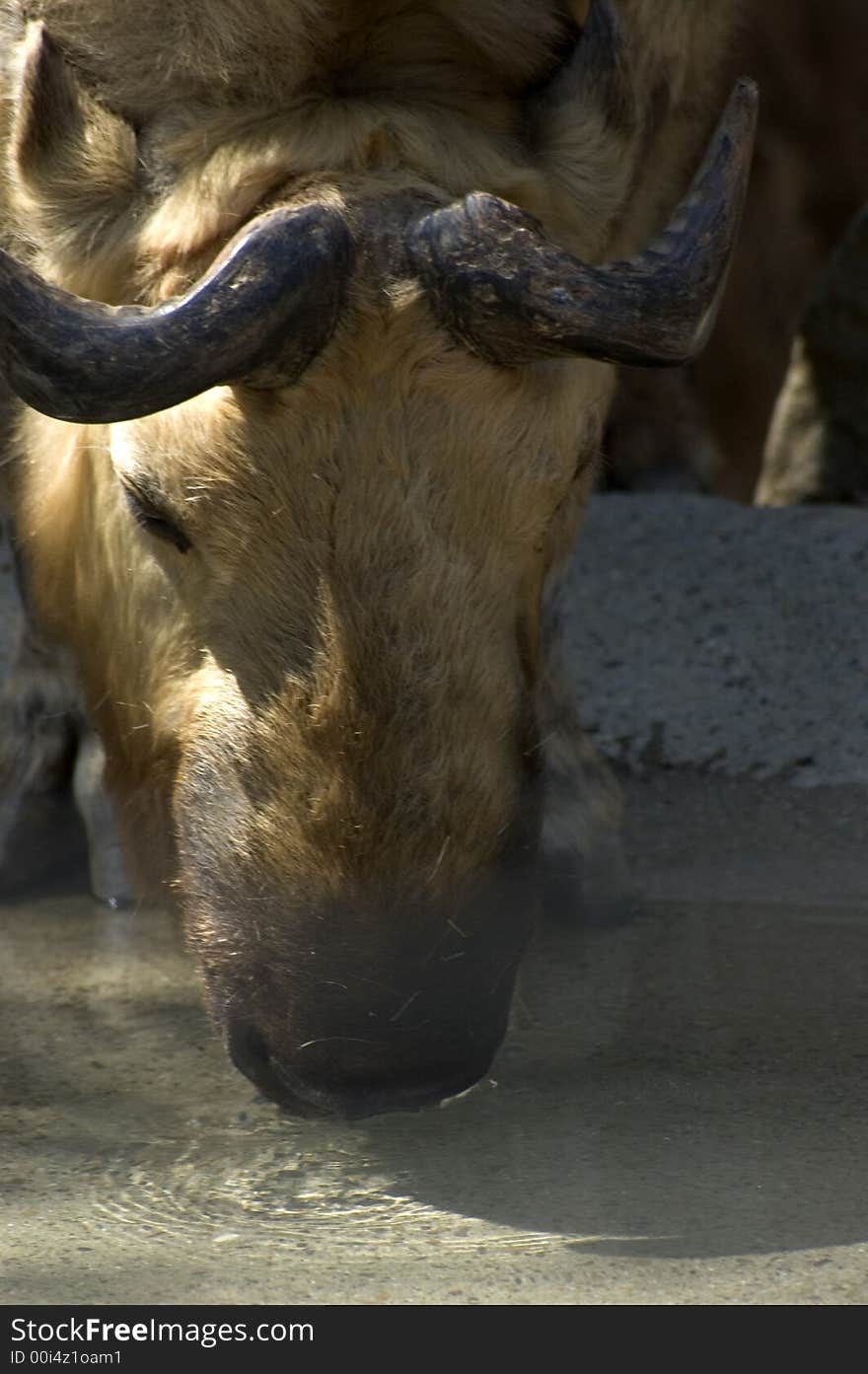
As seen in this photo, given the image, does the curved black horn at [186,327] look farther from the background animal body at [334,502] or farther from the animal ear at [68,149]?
the animal ear at [68,149]

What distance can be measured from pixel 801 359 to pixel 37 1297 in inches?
190

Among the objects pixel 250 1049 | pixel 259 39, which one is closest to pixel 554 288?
pixel 259 39

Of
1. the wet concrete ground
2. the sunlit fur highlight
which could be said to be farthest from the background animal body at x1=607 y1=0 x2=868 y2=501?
the sunlit fur highlight

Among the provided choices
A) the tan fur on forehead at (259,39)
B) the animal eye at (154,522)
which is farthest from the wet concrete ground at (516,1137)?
the tan fur on forehead at (259,39)

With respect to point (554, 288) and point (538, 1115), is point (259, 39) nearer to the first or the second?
point (554, 288)

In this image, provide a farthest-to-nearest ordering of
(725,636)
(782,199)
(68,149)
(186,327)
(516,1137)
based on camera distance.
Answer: (782,199), (725,636), (68,149), (516,1137), (186,327)

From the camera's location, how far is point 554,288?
2764mm

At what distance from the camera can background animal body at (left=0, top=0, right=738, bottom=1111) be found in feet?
9.14

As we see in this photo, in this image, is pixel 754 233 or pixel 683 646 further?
pixel 754 233

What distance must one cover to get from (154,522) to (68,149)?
1.97 feet

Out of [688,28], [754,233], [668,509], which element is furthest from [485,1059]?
[754,233]

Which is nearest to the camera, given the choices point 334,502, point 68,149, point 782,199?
point 334,502

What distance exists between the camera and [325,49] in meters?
3.14

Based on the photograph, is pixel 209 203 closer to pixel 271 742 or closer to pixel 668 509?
pixel 271 742
